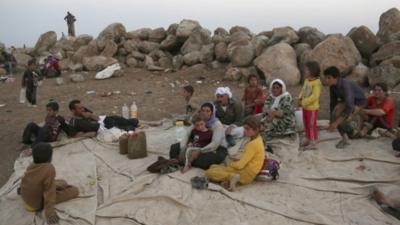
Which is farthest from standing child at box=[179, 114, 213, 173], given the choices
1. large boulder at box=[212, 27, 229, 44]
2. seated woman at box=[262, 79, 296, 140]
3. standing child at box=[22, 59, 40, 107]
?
large boulder at box=[212, 27, 229, 44]

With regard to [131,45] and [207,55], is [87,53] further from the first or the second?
[207,55]

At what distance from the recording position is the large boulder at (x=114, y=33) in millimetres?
17109

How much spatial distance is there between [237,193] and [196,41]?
10964mm

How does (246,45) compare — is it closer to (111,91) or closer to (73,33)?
(111,91)

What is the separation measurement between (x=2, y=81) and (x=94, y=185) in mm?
11710

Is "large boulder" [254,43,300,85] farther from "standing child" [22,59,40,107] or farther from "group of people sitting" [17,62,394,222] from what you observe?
"standing child" [22,59,40,107]

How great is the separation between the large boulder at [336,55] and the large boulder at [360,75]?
14 cm

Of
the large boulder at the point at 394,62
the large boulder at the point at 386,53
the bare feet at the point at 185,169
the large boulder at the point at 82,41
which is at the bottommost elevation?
the bare feet at the point at 185,169

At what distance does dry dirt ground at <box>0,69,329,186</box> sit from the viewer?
330 inches

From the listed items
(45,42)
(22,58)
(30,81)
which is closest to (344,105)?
(30,81)

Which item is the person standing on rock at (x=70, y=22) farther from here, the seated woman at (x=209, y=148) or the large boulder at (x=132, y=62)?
the seated woman at (x=209, y=148)

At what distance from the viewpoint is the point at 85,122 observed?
732 cm

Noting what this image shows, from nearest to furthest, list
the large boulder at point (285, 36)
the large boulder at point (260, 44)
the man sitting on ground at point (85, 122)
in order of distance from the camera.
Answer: the man sitting on ground at point (85, 122) → the large boulder at point (285, 36) → the large boulder at point (260, 44)

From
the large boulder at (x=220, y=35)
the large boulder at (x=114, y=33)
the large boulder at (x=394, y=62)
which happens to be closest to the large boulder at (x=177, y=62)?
the large boulder at (x=220, y=35)
